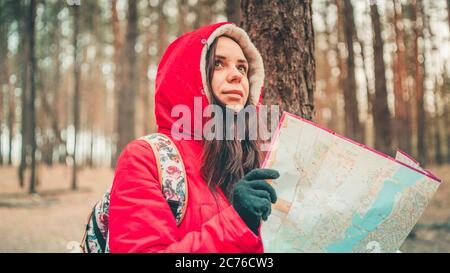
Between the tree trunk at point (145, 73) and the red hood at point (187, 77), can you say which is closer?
the red hood at point (187, 77)

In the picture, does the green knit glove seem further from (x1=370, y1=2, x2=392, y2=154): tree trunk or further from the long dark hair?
(x1=370, y1=2, x2=392, y2=154): tree trunk

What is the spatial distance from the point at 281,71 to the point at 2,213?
9.99 m

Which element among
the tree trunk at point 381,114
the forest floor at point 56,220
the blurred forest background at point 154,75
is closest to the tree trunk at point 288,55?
the blurred forest background at point 154,75

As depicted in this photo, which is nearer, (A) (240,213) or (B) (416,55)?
(A) (240,213)

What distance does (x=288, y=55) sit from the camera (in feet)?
7.05

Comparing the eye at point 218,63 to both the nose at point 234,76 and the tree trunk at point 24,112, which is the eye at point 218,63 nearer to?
the nose at point 234,76

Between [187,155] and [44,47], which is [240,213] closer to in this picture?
[187,155]

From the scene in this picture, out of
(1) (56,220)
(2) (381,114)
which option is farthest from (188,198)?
(1) (56,220)

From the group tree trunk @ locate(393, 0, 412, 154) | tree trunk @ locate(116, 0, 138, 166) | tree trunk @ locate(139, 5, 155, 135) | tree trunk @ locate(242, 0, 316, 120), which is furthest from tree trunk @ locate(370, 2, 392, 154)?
tree trunk @ locate(139, 5, 155, 135)

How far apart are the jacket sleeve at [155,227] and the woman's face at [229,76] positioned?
1.65 ft

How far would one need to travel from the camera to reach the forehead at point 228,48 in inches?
61.1

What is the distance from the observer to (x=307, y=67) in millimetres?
2174

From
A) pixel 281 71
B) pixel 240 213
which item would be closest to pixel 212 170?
pixel 240 213

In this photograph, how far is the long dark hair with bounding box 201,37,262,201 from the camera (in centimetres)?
147
